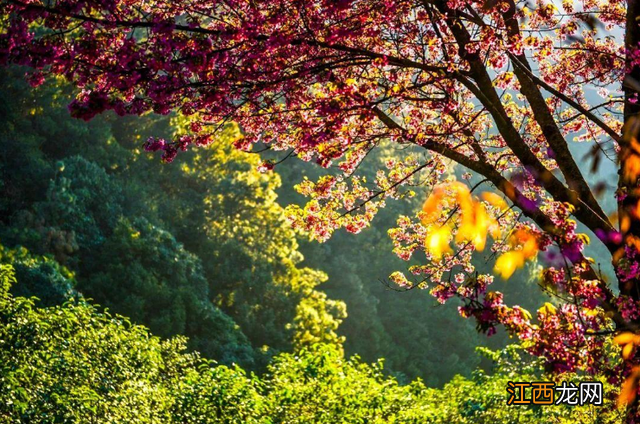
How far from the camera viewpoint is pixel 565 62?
8.07 meters

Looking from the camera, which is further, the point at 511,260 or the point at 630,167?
the point at 630,167

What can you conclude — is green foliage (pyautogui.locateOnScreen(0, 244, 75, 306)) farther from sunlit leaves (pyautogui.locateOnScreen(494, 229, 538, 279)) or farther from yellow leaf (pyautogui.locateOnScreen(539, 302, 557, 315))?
sunlit leaves (pyautogui.locateOnScreen(494, 229, 538, 279))

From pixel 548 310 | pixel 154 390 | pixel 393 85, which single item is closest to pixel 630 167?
pixel 548 310

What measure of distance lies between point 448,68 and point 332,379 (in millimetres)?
7514

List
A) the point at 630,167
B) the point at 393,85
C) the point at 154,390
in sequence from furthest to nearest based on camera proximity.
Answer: the point at 154,390 → the point at 393,85 → the point at 630,167

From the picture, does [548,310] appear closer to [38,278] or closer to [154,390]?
[154,390]

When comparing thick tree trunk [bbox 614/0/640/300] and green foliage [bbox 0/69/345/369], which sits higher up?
green foliage [bbox 0/69/345/369]

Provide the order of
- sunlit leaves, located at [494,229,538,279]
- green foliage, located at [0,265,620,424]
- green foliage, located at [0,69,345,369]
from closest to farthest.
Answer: sunlit leaves, located at [494,229,538,279] → green foliage, located at [0,265,620,424] → green foliage, located at [0,69,345,369]

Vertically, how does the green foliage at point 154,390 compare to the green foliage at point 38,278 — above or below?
below

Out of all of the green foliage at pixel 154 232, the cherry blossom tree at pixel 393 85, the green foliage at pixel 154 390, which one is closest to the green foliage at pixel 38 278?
the green foliage at pixel 154 232

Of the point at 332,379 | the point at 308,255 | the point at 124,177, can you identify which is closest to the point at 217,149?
the point at 124,177

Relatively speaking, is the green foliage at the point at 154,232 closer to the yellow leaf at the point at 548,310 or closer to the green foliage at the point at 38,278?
the green foliage at the point at 38,278

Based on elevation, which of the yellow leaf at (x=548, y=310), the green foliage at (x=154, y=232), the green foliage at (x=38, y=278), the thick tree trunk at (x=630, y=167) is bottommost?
the yellow leaf at (x=548, y=310)

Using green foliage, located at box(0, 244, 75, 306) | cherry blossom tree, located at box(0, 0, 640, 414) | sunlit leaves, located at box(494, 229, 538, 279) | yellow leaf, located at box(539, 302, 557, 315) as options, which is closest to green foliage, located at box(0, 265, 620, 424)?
yellow leaf, located at box(539, 302, 557, 315)
